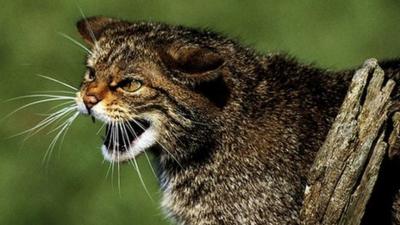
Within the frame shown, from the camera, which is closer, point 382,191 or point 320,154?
point 320,154

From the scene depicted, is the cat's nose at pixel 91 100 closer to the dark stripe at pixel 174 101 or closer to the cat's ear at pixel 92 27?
the dark stripe at pixel 174 101

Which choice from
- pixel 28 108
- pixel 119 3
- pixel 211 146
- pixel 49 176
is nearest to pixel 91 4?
pixel 119 3

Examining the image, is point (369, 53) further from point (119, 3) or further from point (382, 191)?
point (382, 191)

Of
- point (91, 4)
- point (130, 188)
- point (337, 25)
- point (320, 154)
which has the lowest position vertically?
point (320, 154)

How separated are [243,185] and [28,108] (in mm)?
4532

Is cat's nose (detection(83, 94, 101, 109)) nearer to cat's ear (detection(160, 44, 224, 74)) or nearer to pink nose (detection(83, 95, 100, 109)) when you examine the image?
pink nose (detection(83, 95, 100, 109))

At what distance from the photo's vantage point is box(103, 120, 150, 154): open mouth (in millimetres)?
6785

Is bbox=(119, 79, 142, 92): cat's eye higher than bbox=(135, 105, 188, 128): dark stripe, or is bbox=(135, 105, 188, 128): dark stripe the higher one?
bbox=(119, 79, 142, 92): cat's eye

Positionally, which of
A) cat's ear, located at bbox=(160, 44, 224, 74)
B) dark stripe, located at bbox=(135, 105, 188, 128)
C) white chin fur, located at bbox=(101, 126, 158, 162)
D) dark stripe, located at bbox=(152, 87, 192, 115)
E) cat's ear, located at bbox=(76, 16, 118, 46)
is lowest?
white chin fur, located at bbox=(101, 126, 158, 162)

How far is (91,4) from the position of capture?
41.2 feet

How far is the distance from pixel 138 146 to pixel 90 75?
499mm

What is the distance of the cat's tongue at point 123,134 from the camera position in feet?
22.2

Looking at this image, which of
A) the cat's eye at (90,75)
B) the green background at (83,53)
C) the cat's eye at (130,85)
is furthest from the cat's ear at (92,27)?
the green background at (83,53)

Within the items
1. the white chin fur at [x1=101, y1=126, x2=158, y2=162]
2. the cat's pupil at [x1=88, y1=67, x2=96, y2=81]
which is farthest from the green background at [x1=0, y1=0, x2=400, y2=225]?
the cat's pupil at [x1=88, y1=67, x2=96, y2=81]
